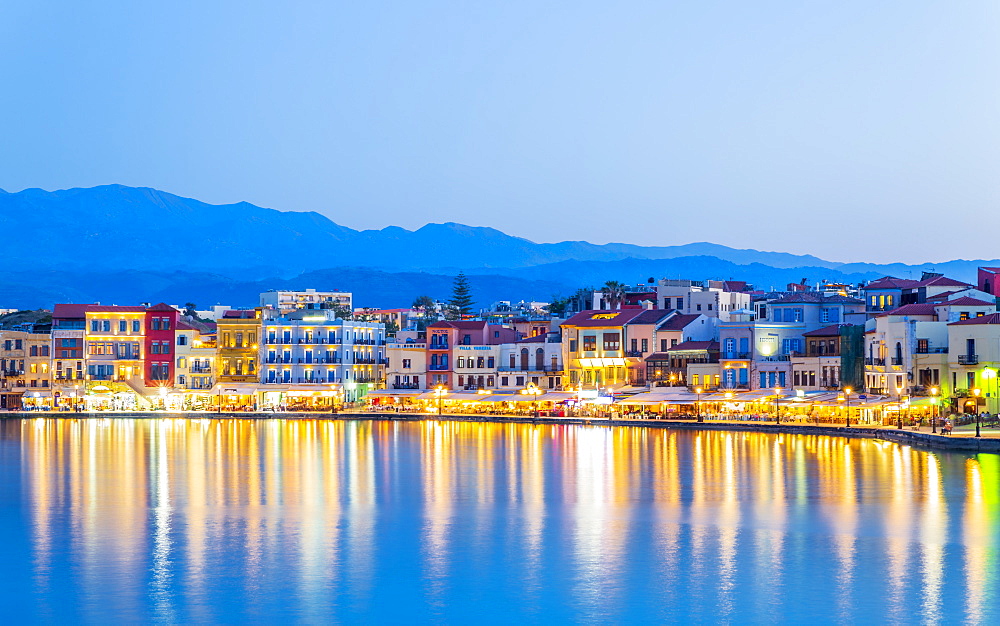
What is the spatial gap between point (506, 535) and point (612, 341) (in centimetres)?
4599

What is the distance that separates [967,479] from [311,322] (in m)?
50.4

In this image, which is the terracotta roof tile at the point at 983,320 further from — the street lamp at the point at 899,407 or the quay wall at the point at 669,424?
the quay wall at the point at 669,424

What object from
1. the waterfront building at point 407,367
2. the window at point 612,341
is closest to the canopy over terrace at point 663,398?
the window at point 612,341

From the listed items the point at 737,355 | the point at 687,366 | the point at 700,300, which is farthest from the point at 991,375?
the point at 700,300

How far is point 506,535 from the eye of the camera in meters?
31.1

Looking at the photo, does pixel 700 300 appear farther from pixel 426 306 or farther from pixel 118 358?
pixel 426 306

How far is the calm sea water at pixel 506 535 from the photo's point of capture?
24078 millimetres

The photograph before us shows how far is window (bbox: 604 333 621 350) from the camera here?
76.4m

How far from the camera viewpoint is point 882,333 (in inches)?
2426

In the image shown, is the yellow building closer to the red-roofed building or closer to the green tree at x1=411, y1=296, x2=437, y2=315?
the red-roofed building

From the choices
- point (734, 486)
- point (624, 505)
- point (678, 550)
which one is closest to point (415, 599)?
point (678, 550)

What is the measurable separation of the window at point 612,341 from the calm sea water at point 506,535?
23.6 meters

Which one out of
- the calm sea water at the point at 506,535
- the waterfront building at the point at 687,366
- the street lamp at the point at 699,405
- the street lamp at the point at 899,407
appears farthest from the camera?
the waterfront building at the point at 687,366

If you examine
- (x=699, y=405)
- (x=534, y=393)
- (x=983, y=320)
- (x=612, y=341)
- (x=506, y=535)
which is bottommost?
(x=506, y=535)
